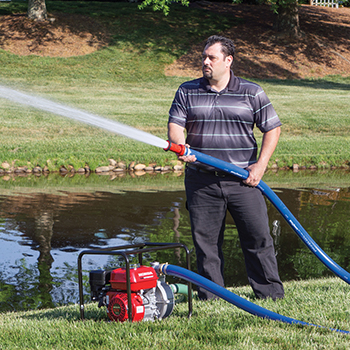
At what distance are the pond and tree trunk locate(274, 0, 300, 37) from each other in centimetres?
1856

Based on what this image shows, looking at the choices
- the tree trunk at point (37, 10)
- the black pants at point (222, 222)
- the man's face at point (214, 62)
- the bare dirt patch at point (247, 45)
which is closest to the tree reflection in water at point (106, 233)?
the black pants at point (222, 222)

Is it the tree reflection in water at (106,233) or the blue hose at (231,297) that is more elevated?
the blue hose at (231,297)

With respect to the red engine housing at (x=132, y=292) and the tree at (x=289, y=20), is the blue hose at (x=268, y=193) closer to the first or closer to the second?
A: the red engine housing at (x=132, y=292)

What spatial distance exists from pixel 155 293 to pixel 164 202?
20.0ft

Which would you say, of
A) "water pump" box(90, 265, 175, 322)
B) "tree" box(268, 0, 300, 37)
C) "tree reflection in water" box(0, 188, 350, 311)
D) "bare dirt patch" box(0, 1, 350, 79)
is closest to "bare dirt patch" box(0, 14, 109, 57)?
"bare dirt patch" box(0, 1, 350, 79)

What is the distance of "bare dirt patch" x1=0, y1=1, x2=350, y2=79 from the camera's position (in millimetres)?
26125

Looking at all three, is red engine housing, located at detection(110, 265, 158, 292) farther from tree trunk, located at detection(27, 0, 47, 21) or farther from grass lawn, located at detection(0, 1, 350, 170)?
tree trunk, located at detection(27, 0, 47, 21)

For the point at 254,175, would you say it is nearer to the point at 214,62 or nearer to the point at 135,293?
the point at 214,62

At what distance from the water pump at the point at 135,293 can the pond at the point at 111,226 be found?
161cm

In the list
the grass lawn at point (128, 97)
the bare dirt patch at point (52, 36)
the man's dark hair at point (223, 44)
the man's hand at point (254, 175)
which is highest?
the man's dark hair at point (223, 44)

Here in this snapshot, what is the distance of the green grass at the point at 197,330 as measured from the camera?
3246 millimetres

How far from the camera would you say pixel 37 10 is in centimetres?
2877

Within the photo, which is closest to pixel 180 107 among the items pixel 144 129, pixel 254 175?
pixel 254 175

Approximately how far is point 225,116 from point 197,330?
1.57 meters
